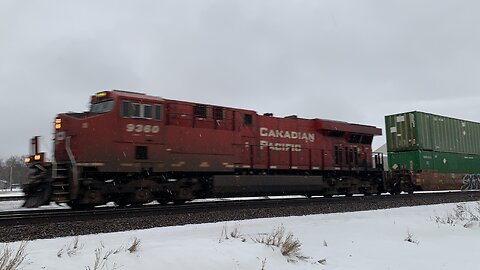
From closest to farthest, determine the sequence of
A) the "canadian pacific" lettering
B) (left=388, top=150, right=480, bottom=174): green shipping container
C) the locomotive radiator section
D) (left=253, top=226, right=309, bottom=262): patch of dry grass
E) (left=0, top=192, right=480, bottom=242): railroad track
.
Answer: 1. (left=253, top=226, right=309, bottom=262): patch of dry grass
2. (left=0, top=192, right=480, bottom=242): railroad track
3. the locomotive radiator section
4. the "canadian pacific" lettering
5. (left=388, top=150, right=480, bottom=174): green shipping container

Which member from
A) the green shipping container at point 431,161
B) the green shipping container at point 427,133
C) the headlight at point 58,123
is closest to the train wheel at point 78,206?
the headlight at point 58,123

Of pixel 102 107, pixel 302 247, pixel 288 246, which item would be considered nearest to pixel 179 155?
pixel 102 107

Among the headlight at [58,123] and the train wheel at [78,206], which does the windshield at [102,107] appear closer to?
the headlight at [58,123]

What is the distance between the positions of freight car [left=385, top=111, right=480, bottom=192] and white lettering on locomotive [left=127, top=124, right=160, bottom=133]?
477 inches

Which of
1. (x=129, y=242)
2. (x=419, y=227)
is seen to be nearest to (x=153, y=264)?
(x=129, y=242)

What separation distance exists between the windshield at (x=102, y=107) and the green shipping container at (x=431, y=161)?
14.8 meters

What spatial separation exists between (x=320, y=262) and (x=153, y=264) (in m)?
2.68

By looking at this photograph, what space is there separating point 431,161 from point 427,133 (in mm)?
1463

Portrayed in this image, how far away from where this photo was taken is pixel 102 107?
11.5 metres

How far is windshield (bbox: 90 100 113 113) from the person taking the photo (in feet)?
37.2

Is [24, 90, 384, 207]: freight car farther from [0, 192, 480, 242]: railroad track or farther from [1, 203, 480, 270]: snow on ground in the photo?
[1, 203, 480, 270]: snow on ground

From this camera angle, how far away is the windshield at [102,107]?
446 inches

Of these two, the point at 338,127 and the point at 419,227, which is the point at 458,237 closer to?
the point at 419,227

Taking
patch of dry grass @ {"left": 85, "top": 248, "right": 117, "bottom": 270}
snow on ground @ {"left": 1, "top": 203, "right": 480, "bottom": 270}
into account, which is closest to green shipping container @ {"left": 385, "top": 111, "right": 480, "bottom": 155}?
snow on ground @ {"left": 1, "top": 203, "right": 480, "bottom": 270}
